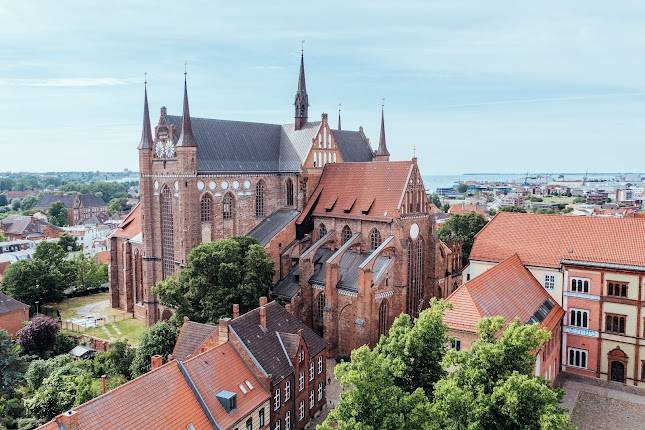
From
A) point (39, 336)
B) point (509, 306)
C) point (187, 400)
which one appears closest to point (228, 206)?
point (39, 336)

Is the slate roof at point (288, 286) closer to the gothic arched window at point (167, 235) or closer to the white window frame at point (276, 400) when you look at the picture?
the gothic arched window at point (167, 235)

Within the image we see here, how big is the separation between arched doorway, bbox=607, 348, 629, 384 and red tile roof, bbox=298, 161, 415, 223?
Result: 2269 cm

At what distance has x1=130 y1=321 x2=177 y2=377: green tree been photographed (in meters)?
42.9

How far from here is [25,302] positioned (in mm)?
66625

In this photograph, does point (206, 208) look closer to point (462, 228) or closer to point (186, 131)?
point (186, 131)

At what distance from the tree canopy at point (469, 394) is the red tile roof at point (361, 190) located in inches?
1151

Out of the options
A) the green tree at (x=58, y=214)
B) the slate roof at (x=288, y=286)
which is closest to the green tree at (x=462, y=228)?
the slate roof at (x=288, y=286)

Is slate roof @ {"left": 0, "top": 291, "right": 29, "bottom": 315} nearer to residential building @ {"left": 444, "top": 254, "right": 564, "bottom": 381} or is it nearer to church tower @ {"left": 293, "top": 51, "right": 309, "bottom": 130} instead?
church tower @ {"left": 293, "top": 51, "right": 309, "bottom": 130}

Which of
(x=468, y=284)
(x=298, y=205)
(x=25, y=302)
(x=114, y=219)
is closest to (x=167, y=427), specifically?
(x=468, y=284)

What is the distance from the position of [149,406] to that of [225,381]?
18.9ft

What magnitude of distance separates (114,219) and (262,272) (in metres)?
136

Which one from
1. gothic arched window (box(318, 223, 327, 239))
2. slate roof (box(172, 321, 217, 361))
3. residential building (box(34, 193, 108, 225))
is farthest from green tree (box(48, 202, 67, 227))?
slate roof (box(172, 321, 217, 361))

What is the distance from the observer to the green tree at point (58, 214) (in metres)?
169

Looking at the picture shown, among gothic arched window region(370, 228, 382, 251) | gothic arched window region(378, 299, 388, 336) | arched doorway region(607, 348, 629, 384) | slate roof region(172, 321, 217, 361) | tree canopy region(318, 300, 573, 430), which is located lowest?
arched doorway region(607, 348, 629, 384)
